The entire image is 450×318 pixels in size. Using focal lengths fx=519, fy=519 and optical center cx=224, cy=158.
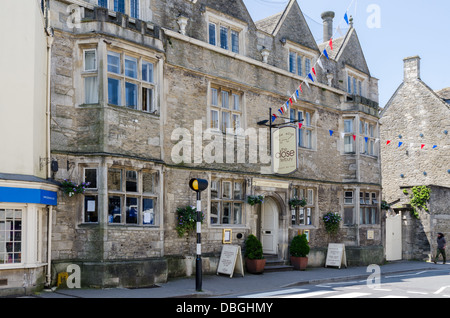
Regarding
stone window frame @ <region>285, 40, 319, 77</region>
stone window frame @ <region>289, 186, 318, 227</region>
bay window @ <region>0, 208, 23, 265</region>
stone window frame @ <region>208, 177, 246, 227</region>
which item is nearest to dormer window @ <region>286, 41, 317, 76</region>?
stone window frame @ <region>285, 40, 319, 77</region>

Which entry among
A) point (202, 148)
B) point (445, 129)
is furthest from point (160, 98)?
point (445, 129)

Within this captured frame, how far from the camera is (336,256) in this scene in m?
20.6

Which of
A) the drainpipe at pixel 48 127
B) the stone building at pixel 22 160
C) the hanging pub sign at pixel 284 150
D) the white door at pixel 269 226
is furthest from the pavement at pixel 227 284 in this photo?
the hanging pub sign at pixel 284 150

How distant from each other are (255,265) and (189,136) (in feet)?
15.7

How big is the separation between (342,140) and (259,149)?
19.1ft

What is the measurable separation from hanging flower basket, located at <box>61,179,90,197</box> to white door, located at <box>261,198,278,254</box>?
8.40 meters

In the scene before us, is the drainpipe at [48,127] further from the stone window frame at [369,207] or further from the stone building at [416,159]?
the stone building at [416,159]

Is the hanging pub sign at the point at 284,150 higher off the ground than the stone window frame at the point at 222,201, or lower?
higher

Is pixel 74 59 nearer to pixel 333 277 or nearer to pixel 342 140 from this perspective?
pixel 333 277

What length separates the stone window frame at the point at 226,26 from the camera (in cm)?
1780

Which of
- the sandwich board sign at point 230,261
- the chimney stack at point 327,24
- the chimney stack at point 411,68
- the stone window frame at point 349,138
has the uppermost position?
the chimney stack at point 327,24

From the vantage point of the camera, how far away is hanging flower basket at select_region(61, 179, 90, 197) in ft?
43.3

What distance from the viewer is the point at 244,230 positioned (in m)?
18.0

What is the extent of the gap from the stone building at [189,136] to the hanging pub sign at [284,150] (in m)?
0.41
